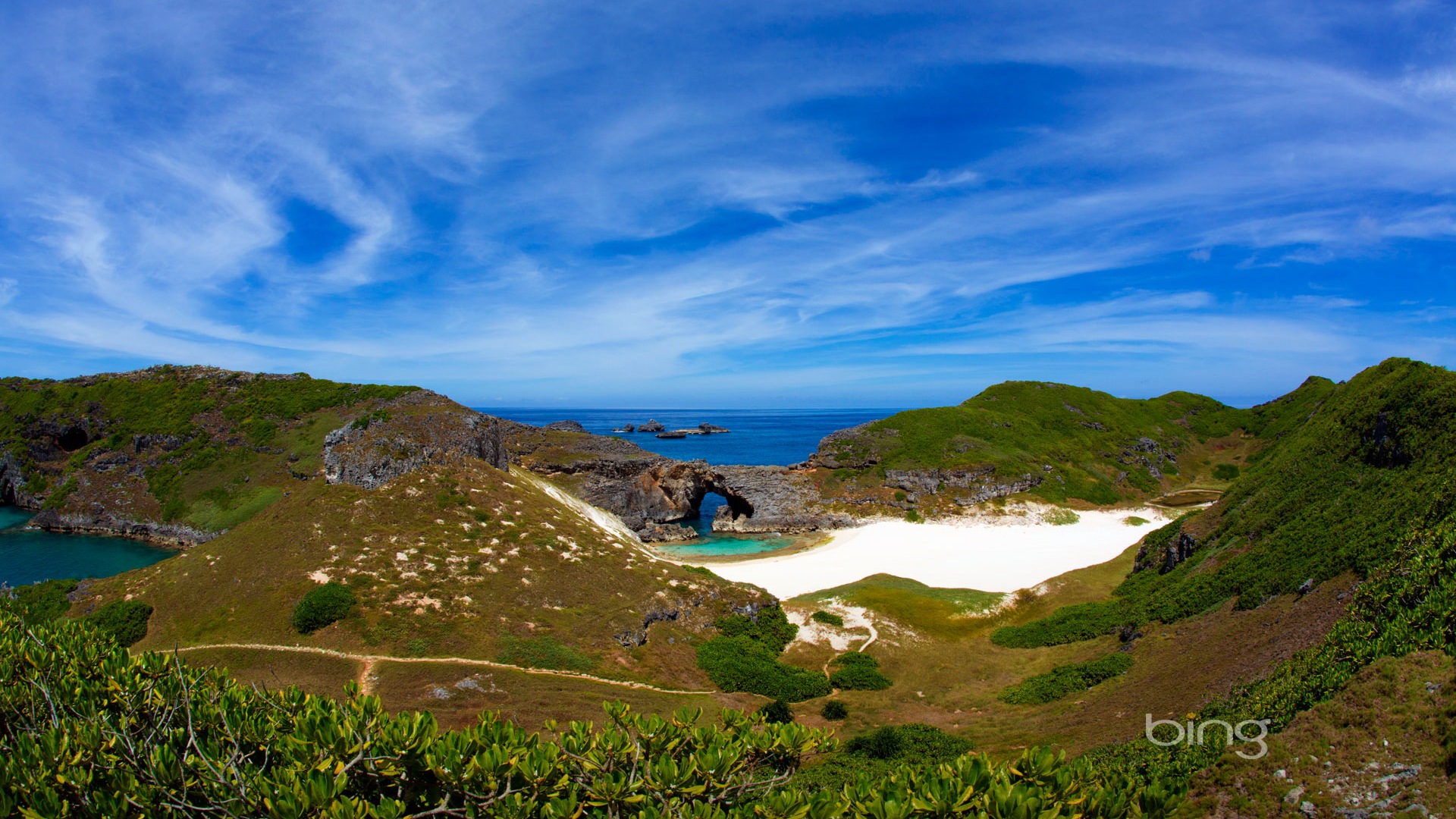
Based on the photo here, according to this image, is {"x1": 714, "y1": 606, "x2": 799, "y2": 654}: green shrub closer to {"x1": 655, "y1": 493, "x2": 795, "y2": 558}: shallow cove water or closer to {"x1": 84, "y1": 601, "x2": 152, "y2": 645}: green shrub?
{"x1": 84, "y1": 601, "x2": 152, "y2": 645}: green shrub

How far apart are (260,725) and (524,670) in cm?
1542

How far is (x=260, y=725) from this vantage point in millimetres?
8500

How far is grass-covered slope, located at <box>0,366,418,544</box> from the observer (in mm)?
65750

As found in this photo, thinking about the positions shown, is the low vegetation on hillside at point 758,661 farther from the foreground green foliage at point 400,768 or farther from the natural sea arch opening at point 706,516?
the natural sea arch opening at point 706,516

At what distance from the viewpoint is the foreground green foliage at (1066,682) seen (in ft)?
71.0

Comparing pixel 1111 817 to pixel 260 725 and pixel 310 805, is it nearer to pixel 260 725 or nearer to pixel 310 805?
pixel 310 805

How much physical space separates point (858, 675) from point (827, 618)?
5574mm

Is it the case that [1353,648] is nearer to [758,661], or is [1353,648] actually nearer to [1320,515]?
[1320,515]

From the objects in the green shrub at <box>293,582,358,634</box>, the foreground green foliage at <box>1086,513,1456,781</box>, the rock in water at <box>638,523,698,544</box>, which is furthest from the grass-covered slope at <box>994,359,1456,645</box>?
the rock in water at <box>638,523,698,544</box>

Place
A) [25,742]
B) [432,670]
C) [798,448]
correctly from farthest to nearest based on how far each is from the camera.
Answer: [798,448]
[432,670]
[25,742]

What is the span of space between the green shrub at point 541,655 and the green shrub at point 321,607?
6.62m

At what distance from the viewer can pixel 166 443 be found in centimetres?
7331

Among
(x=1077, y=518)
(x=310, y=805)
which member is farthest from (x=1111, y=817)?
(x=1077, y=518)
